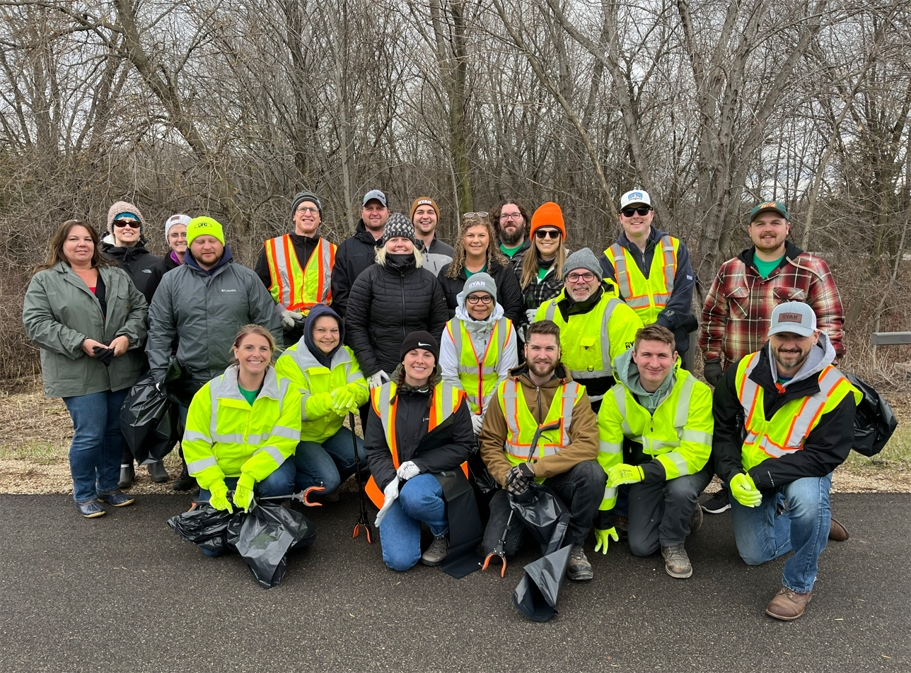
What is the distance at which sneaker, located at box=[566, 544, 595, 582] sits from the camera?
3.41 meters

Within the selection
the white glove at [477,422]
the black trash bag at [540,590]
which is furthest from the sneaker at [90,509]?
the black trash bag at [540,590]

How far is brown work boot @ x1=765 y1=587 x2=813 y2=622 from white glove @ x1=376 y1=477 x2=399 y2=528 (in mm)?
2047

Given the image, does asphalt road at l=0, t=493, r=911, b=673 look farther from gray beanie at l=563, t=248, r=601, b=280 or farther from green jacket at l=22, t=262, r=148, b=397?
gray beanie at l=563, t=248, r=601, b=280

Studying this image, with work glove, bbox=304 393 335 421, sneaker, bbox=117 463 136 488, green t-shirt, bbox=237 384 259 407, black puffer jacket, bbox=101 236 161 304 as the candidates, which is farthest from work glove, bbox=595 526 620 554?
black puffer jacket, bbox=101 236 161 304

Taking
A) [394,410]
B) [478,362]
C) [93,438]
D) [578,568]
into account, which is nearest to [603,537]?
[578,568]

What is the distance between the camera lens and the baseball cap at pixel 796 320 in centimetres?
323

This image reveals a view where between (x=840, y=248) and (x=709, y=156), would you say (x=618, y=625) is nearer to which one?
(x=709, y=156)

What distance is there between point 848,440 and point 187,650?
347 cm

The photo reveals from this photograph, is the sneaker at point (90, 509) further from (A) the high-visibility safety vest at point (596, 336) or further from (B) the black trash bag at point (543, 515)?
(A) the high-visibility safety vest at point (596, 336)

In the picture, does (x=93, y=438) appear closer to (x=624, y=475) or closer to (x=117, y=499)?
(x=117, y=499)

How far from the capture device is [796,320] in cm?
327

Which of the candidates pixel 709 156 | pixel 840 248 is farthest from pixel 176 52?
pixel 840 248

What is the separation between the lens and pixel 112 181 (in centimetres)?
917

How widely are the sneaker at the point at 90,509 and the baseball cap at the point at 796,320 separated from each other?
177 inches
